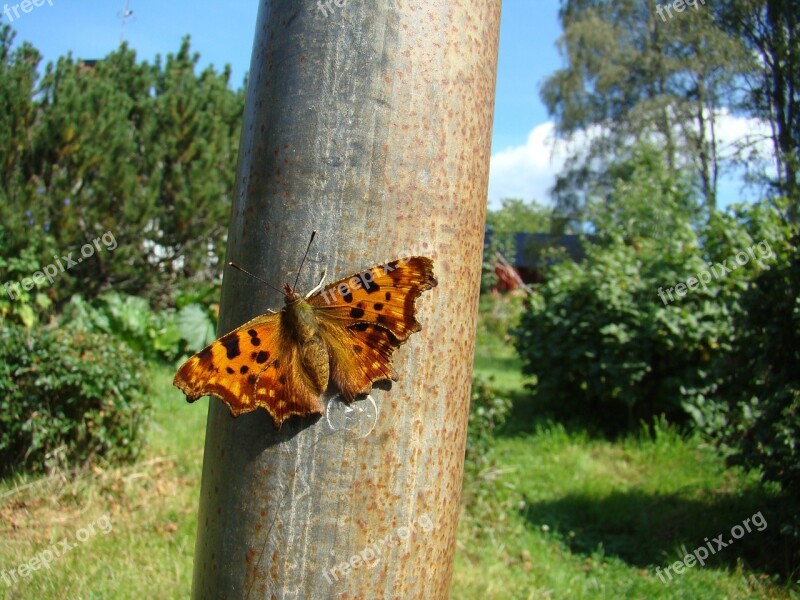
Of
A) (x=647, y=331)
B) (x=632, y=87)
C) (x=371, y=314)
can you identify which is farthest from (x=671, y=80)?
(x=371, y=314)

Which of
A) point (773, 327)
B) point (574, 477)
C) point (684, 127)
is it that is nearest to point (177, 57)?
point (574, 477)

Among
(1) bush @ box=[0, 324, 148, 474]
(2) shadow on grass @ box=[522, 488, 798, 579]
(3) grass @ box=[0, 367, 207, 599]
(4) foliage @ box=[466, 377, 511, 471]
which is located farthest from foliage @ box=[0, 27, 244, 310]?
(2) shadow on grass @ box=[522, 488, 798, 579]

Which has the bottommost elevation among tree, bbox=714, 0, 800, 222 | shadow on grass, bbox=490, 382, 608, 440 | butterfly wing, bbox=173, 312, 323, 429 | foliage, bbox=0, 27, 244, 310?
shadow on grass, bbox=490, 382, 608, 440

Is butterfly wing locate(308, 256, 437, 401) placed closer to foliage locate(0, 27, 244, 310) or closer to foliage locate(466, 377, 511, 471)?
foliage locate(466, 377, 511, 471)

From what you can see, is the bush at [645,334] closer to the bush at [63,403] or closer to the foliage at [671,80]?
the bush at [63,403]

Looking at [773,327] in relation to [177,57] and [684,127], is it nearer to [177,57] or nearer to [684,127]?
[177,57]

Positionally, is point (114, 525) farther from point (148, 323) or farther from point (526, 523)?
point (148, 323)

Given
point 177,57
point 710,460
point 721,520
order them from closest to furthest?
point 721,520
point 710,460
point 177,57
